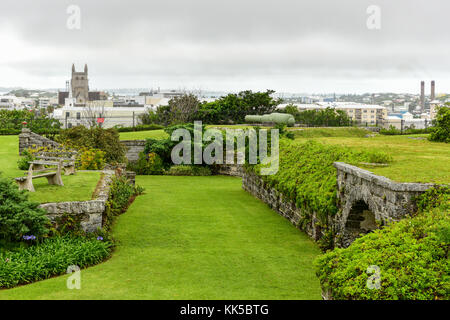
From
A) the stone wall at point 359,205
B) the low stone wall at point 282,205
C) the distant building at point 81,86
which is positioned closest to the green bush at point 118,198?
the low stone wall at point 282,205

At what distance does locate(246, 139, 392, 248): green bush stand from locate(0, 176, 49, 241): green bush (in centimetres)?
565

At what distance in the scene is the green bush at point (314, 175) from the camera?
11.0 meters

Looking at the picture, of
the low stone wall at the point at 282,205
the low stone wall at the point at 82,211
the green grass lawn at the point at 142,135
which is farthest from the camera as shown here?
the green grass lawn at the point at 142,135

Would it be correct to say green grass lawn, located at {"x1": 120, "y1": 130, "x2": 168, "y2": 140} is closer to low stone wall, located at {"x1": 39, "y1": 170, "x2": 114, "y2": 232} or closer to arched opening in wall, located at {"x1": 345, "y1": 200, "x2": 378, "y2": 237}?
low stone wall, located at {"x1": 39, "y1": 170, "x2": 114, "y2": 232}

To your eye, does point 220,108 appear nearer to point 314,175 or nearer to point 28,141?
point 28,141

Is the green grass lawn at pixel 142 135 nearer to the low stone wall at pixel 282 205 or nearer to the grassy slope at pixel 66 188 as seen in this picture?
the low stone wall at pixel 282 205

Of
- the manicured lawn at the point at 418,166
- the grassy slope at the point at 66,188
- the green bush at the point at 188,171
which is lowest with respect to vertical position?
the green bush at the point at 188,171

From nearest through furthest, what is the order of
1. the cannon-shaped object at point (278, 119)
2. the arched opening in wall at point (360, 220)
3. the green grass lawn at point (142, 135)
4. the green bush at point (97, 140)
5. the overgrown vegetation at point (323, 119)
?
the arched opening in wall at point (360, 220) → the green bush at point (97, 140) → the green grass lawn at point (142, 135) → the cannon-shaped object at point (278, 119) → the overgrown vegetation at point (323, 119)

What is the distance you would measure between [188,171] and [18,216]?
17.9m

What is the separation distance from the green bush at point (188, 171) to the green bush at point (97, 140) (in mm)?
4171

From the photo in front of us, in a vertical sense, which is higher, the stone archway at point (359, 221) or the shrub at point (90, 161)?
the shrub at point (90, 161)

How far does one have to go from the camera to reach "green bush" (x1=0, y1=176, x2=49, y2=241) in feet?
30.6
